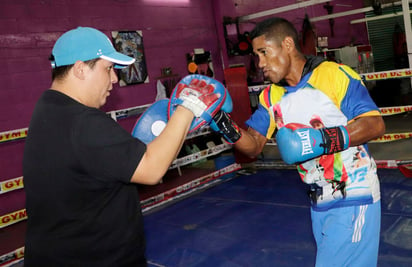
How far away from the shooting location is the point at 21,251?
3588 millimetres

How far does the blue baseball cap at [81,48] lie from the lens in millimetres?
1278

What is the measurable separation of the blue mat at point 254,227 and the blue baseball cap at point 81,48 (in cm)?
205

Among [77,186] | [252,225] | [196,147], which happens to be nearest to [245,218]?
[252,225]

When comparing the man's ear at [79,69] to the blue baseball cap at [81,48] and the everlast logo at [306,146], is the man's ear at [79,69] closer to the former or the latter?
the blue baseball cap at [81,48]

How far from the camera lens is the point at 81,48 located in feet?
4.20

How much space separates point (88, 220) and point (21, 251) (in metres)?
2.79

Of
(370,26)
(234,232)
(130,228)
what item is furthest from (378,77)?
(370,26)

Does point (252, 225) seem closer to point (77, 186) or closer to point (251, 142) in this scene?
point (251, 142)

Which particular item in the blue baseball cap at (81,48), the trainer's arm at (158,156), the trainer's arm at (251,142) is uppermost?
the blue baseball cap at (81,48)

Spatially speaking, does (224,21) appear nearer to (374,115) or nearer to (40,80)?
(40,80)

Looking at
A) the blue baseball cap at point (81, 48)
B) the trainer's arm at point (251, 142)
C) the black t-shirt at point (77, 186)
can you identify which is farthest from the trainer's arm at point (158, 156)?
the trainer's arm at point (251, 142)

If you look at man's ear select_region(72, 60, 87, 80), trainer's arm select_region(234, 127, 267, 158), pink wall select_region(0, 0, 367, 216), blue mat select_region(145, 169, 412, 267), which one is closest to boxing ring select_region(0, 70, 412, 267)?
blue mat select_region(145, 169, 412, 267)

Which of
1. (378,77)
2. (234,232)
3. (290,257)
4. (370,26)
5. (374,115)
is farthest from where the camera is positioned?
(370,26)

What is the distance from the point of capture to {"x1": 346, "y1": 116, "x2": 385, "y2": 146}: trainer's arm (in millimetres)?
1547
